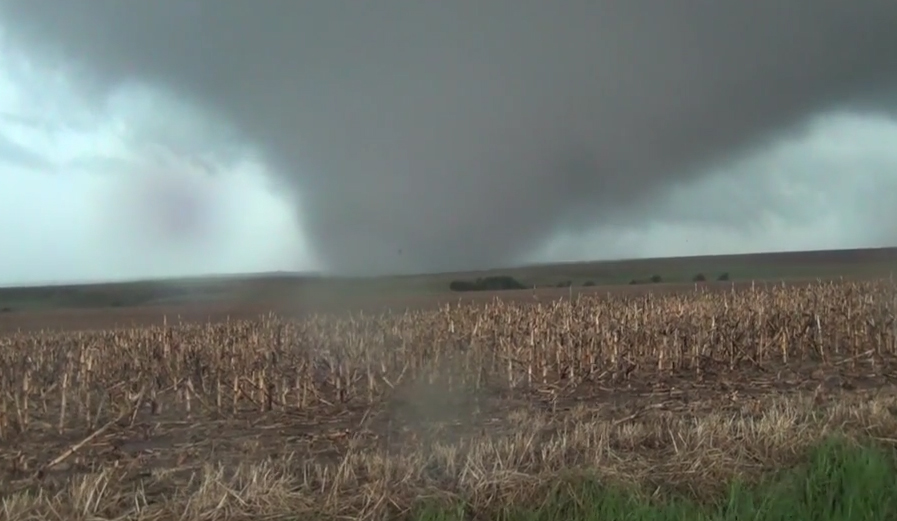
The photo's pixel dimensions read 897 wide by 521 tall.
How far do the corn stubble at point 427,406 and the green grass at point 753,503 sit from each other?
8.9 inches

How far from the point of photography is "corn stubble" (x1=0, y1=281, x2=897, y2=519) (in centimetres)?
662

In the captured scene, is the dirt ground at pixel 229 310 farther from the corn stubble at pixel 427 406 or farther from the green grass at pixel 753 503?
the green grass at pixel 753 503

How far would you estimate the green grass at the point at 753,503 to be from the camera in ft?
19.5

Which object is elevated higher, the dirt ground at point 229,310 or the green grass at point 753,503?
the dirt ground at point 229,310

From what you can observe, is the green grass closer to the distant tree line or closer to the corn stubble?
the corn stubble

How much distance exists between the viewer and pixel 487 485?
6.50 m

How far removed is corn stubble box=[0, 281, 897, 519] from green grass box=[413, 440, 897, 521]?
0.74 ft

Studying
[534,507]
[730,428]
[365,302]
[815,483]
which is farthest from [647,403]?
[365,302]

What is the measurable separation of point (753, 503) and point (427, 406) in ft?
18.1

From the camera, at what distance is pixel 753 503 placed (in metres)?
6.14

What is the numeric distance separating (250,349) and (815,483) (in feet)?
34.2

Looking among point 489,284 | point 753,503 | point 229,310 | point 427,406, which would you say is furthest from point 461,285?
point 753,503

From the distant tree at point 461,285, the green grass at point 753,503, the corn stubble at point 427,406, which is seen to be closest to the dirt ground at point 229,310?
the distant tree at point 461,285

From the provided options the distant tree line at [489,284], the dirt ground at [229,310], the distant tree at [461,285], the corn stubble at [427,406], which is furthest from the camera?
the distant tree line at [489,284]
